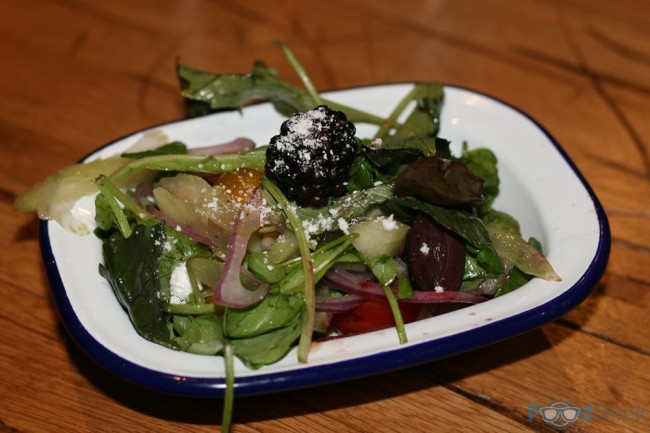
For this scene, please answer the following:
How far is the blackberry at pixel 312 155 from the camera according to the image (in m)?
1.48

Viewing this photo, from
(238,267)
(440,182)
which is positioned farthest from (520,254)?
(238,267)

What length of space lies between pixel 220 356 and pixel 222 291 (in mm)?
129

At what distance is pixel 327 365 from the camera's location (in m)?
1.33

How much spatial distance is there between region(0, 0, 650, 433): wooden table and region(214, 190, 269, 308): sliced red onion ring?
26cm

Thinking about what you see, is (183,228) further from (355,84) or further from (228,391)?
(355,84)

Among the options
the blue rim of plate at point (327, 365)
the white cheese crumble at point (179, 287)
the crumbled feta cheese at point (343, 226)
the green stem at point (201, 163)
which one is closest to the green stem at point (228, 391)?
the blue rim of plate at point (327, 365)

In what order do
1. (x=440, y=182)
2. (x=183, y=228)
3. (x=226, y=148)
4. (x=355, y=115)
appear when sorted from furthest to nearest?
(x=355, y=115), (x=226, y=148), (x=183, y=228), (x=440, y=182)

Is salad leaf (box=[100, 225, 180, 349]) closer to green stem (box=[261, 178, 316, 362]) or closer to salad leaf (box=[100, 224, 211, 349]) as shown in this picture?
salad leaf (box=[100, 224, 211, 349])

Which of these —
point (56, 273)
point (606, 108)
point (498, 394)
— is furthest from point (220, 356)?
point (606, 108)

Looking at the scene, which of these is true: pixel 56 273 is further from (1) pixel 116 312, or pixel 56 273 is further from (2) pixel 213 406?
(2) pixel 213 406

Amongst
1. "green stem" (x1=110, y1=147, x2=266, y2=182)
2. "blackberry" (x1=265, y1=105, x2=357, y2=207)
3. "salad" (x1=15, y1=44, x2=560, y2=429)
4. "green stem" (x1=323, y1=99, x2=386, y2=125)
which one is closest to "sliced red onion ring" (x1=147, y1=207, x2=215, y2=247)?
"salad" (x1=15, y1=44, x2=560, y2=429)

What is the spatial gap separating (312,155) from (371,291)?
313 millimetres

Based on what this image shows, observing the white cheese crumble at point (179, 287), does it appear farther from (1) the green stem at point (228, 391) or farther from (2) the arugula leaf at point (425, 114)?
(2) the arugula leaf at point (425, 114)

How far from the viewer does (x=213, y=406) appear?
156 centimetres
